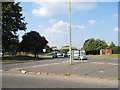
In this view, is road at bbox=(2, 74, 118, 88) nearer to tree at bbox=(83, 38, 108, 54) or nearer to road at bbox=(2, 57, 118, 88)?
road at bbox=(2, 57, 118, 88)

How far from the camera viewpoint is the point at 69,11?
19.1 m

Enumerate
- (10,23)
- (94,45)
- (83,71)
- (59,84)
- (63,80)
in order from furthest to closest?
(94,45) < (10,23) < (83,71) < (63,80) < (59,84)

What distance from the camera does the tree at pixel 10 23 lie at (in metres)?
30.8

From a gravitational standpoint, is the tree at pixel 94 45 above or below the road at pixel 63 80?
above

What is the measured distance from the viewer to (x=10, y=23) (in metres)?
31.8

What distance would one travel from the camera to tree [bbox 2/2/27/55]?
30.8 m

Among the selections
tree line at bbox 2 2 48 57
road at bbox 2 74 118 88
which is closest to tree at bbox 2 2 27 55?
tree line at bbox 2 2 48 57

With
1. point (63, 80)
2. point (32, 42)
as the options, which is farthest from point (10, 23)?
point (63, 80)

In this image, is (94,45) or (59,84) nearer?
(59,84)

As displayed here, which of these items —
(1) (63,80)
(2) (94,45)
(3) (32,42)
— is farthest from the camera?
(2) (94,45)

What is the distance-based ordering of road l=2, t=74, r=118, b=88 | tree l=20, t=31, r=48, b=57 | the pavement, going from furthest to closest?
tree l=20, t=31, r=48, b=57
the pavement
road l=2, t=74, r=118, b=88

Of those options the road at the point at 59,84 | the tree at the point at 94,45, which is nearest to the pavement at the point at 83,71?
the road at the point at 59,84

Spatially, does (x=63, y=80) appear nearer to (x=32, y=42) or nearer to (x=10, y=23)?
(x=10, y=23)

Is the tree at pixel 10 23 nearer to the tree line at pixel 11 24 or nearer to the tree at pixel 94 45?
the tree line at pixel 11 24
